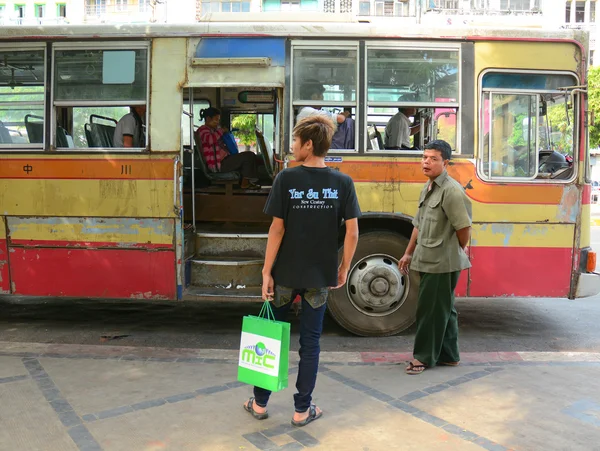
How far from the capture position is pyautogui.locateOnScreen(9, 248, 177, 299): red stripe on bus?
595 centimetres

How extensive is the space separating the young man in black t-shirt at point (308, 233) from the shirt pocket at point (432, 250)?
1265 mm

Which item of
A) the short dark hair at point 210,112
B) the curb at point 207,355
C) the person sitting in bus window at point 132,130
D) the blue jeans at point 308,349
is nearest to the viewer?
the blue jeans at point 308,349

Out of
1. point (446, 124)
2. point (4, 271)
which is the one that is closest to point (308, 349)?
point (446, 124)

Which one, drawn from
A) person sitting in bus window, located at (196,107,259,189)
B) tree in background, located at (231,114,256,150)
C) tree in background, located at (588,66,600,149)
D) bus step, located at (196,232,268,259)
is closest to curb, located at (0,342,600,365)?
bus step, located at (196,232,268,259)

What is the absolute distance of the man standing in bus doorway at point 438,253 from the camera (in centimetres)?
468

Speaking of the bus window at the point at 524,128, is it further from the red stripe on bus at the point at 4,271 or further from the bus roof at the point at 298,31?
the red stripe on bus at the point at 4,271

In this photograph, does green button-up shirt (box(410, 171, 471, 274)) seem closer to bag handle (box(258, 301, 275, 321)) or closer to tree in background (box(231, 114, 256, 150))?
bag handle (box(258, 301, 275, 321))

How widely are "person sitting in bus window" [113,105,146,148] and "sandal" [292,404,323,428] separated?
3322 millimetres

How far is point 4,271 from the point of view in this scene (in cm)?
609

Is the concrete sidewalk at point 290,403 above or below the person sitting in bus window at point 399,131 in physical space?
below

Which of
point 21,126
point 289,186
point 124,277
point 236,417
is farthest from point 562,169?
point 21,126

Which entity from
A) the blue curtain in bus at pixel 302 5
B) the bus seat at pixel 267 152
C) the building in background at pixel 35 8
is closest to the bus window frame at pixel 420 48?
the bus seat at pixel 267 152

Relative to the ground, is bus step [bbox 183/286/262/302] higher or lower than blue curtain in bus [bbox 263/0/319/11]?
lower

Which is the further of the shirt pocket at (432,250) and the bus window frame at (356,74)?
the bus window frame at (356,74)
